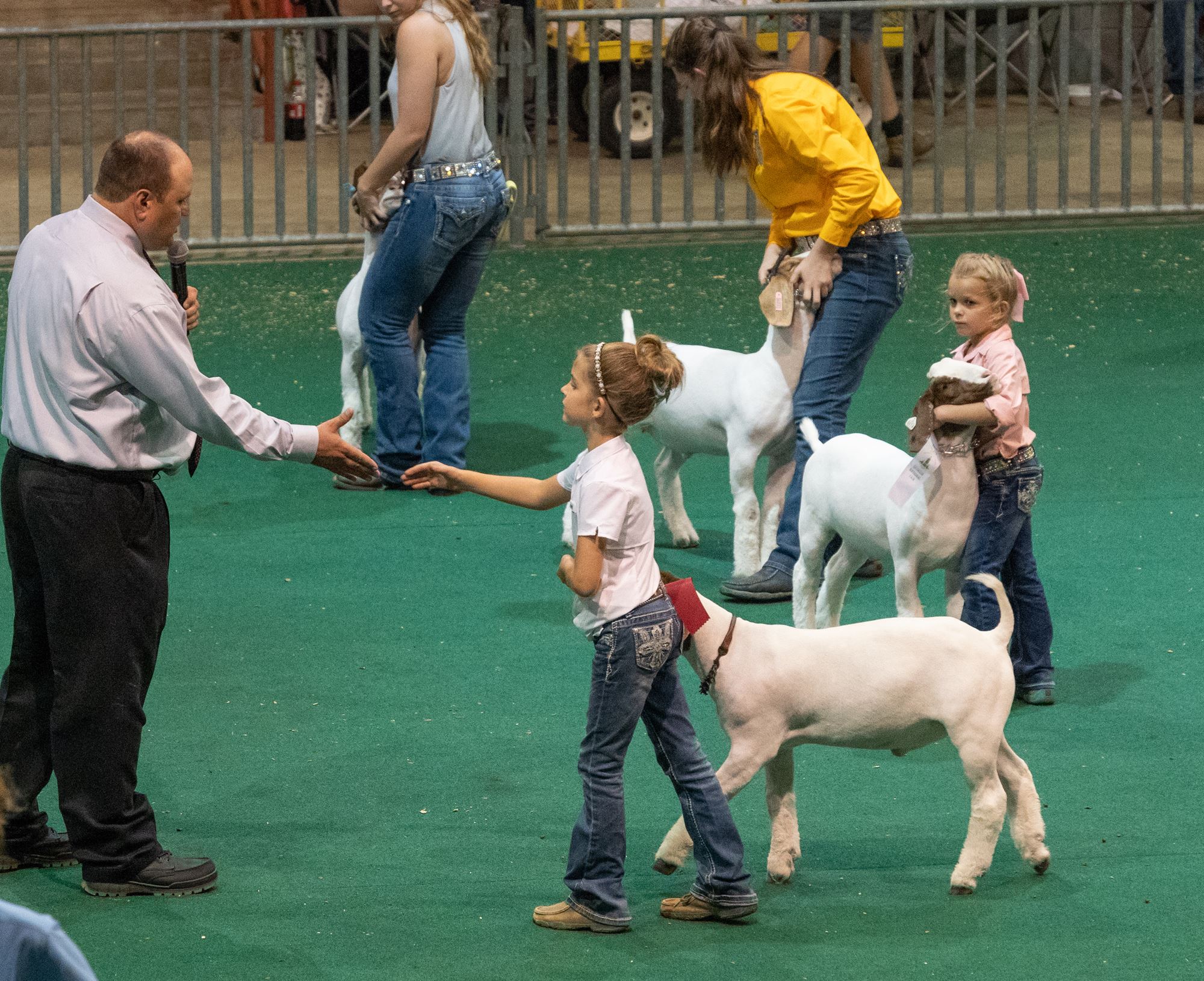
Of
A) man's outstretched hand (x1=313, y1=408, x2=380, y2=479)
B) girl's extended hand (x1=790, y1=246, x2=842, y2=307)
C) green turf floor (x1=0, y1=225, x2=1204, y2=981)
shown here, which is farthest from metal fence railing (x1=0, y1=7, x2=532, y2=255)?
man's outstretched hand (x1=313, y1=408, x2=380, y2=479)

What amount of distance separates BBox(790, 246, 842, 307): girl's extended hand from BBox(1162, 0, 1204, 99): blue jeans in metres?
8.86

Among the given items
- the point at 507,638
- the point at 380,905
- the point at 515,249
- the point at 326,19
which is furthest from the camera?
the point at 515,249

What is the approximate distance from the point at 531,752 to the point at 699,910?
112 centimetres

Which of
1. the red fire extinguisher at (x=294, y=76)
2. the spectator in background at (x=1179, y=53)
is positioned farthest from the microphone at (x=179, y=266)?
the spectator in background at (x=1179, y=53)

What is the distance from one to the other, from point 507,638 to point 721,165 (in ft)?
5.68

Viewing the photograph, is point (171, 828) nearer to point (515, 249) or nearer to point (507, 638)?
point (507, 638)

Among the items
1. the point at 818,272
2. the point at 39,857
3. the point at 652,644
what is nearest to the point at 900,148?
the point at 818,272

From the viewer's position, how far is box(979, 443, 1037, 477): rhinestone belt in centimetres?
526

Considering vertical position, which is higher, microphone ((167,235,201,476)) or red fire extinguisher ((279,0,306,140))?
red fire extinguisher ((279,0,306,140))

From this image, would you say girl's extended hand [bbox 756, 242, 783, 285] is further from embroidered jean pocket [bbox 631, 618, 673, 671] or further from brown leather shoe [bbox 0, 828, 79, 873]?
brown leather shoe [bbox 0, 828, 79, 873]

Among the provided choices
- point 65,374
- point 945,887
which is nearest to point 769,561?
point 945,887

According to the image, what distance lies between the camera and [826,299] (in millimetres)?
6355

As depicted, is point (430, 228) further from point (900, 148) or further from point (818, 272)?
point (900, 148)

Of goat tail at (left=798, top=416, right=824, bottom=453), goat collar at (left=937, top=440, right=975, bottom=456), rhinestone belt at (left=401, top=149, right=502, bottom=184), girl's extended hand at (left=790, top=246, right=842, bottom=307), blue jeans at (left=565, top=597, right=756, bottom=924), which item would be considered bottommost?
blue jeans at (left=565, top=597, right=756, bottom=924)
